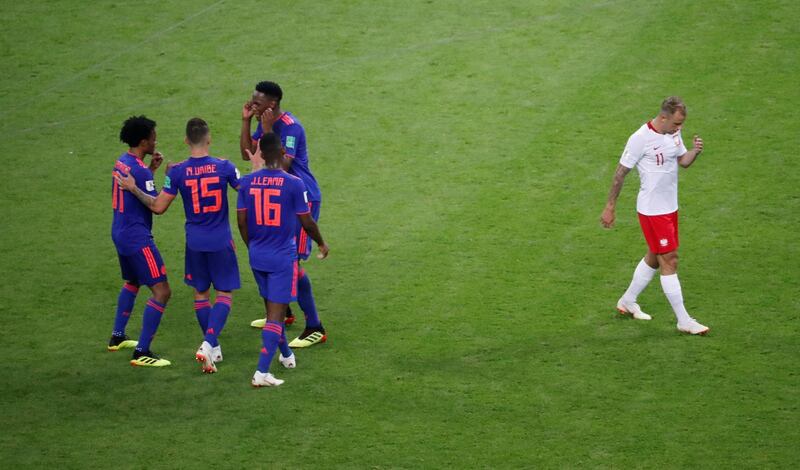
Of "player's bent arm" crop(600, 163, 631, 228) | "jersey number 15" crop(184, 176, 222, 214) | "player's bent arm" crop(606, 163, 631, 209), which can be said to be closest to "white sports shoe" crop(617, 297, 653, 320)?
"player's bent arm" crop(600, 163, 631, 228)

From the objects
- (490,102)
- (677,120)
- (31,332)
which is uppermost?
(677,120)

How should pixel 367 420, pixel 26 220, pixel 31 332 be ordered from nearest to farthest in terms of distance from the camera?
pixel 367 420, pixel 31 332, pixel 26 220

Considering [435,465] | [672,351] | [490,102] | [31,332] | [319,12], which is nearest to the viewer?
[435,465]

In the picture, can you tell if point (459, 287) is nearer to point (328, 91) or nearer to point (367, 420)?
point (367, 420)

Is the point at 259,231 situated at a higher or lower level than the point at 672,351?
higher

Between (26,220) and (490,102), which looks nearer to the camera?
(26,220)

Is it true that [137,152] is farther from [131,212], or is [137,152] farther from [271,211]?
[271,211]

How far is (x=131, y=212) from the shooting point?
962cm

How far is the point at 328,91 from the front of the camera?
50.2 feet

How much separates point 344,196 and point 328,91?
2.70m

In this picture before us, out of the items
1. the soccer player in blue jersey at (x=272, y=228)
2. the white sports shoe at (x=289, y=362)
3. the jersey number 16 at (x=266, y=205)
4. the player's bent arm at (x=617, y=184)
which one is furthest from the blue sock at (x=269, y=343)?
the player's bent arm at (x=617, y=184)

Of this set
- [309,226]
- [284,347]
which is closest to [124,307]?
[284,347]

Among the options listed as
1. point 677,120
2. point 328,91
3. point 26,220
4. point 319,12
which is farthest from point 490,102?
point 26,220

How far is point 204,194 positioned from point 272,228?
0.77m
